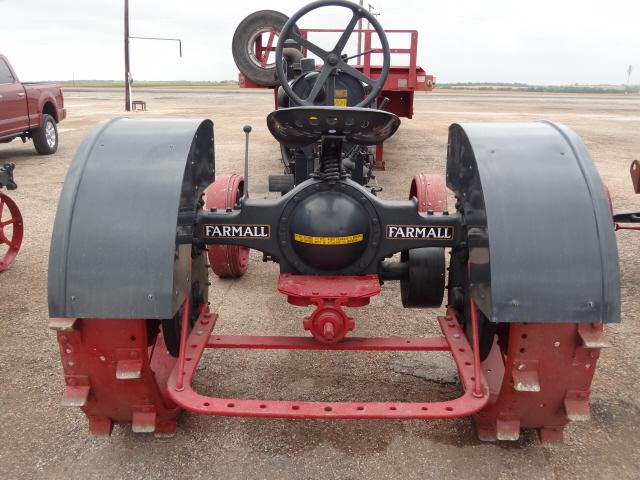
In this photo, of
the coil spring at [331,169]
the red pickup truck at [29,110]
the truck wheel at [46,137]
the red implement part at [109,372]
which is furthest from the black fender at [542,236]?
the truck wheel at [46,137]

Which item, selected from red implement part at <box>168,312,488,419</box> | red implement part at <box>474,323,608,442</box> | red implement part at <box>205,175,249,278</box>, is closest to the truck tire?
red implement part at <box>205,175,249,278</box>

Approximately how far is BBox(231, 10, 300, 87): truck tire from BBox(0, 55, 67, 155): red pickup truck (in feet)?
15.2

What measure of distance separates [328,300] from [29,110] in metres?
10.1

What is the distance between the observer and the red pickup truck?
32.1ft

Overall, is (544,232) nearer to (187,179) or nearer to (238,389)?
(187,179)

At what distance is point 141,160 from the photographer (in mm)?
2344

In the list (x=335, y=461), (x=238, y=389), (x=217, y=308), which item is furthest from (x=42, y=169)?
(x=335, y=461)

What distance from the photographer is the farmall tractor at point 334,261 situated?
203 centimetres

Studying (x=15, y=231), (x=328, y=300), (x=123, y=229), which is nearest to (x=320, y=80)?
(x=328, y=300)

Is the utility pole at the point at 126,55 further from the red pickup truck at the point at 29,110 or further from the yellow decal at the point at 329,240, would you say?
the yellow decal at the point at 329,240

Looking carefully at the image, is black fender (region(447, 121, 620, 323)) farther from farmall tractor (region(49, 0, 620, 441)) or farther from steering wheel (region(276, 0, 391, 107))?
steering wheel (region(276, 0, 391, 107))

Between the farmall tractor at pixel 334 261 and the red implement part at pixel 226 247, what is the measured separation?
103 cm

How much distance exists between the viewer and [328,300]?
97.3 inches

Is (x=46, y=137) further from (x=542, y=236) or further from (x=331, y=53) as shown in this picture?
(x=542, y=236)
